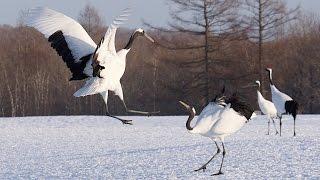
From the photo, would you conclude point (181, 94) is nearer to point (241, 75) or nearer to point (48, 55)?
point (241, 75)

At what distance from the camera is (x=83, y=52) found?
7.77m

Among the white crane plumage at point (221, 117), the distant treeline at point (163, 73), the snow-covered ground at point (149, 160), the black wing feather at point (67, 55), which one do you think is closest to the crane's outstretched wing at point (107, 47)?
the black wing feather at point (67, 55)

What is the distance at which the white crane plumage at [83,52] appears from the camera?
714cm

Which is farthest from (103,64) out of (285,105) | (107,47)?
(285,105)

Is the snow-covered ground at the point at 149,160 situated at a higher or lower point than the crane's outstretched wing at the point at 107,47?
lower

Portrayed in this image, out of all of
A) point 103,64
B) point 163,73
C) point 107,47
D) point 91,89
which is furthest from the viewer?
point 163,73

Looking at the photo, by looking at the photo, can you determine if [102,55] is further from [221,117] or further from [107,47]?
[221,117]

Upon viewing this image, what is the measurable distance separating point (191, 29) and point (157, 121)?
41.5ft

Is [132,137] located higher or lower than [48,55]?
lower

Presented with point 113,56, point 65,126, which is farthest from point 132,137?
point 113,56

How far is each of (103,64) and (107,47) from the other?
26cm

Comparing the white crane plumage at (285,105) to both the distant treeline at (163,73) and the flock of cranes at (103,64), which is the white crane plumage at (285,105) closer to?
the flock of cranes at (103,64)

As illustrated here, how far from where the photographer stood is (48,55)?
49.0 meters

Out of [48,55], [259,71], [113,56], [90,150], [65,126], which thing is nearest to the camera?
[113,56]
